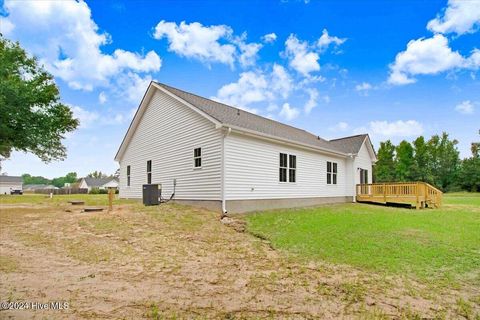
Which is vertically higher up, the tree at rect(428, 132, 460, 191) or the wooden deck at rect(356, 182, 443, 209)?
the tree at rect(428, 132, 460, 191)

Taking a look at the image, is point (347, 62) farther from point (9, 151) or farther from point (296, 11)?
point (9, 151)

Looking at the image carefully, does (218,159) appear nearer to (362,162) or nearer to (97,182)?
(362,162)

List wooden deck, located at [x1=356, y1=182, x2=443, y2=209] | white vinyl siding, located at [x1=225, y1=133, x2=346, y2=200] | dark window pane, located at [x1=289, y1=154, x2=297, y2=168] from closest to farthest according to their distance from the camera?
white vinyl siding, located at [x1=225, y1=133, x2=346, y2=200] → dark window pane, located at [x1=289, y1=154, x2=297, y2=168] → wooden deck, located at [x1=356, y1=182, x2=443, y2=209]

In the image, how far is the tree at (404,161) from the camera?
48375 millimetres

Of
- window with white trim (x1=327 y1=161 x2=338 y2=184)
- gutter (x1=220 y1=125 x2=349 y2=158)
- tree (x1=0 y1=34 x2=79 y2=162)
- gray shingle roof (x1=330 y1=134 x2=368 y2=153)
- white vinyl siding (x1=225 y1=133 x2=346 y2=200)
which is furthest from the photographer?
gray shingle roof (x1=330 y1=134 x2=368 y2=153)

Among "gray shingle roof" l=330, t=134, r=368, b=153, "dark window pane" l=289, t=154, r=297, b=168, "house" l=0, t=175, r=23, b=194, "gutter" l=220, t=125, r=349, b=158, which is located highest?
"gray shingle roof" l=330, t=134, r=368, b=153

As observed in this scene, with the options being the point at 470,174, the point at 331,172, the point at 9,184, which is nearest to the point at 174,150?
the point at 331,172

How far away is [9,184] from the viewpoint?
66312mm

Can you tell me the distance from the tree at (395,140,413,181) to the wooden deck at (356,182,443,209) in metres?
33.3

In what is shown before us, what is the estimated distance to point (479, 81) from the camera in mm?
19344

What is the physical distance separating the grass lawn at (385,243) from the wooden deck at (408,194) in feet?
20.4

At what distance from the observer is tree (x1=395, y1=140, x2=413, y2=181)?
48375mm

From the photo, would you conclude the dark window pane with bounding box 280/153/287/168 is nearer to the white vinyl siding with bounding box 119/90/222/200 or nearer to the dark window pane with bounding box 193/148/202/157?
the white vinyl siding with bounding box 119/90/222/200

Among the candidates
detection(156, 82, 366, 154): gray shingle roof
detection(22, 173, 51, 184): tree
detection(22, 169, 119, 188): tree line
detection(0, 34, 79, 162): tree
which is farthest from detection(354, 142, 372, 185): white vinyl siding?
detection(22, 173, 51, 184): tree
